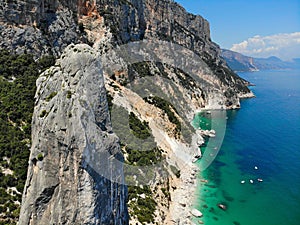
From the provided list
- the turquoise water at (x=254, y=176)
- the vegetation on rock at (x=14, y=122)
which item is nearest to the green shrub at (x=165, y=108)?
the turquoise water at (x=254, y=176)

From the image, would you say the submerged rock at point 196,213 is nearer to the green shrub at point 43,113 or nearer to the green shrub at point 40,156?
the green shrub at point 40,156

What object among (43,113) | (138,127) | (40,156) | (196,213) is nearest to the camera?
(40,156)

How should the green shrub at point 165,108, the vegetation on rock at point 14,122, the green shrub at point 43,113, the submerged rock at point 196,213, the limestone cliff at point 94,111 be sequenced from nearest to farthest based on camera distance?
the limestone cliff at point 94,111, the green shrub at point 43,113, the vegetation on rock at point 14,122, the submerged rock at point 196,213, the green shrub at point 165,108

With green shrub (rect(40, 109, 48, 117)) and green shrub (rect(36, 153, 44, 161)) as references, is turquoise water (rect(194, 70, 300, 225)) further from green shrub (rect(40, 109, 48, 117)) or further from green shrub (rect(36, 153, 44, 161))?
green shrub (rect(40, 109, 48, 117))

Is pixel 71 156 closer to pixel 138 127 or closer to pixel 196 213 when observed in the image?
pixel 196 213

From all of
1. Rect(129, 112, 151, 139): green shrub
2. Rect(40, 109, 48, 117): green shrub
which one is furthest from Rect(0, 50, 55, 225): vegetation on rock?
Rect(129, 112, 151, 139): green shrub

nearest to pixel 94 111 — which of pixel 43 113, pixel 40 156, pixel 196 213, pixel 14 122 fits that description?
pixel 43 113
